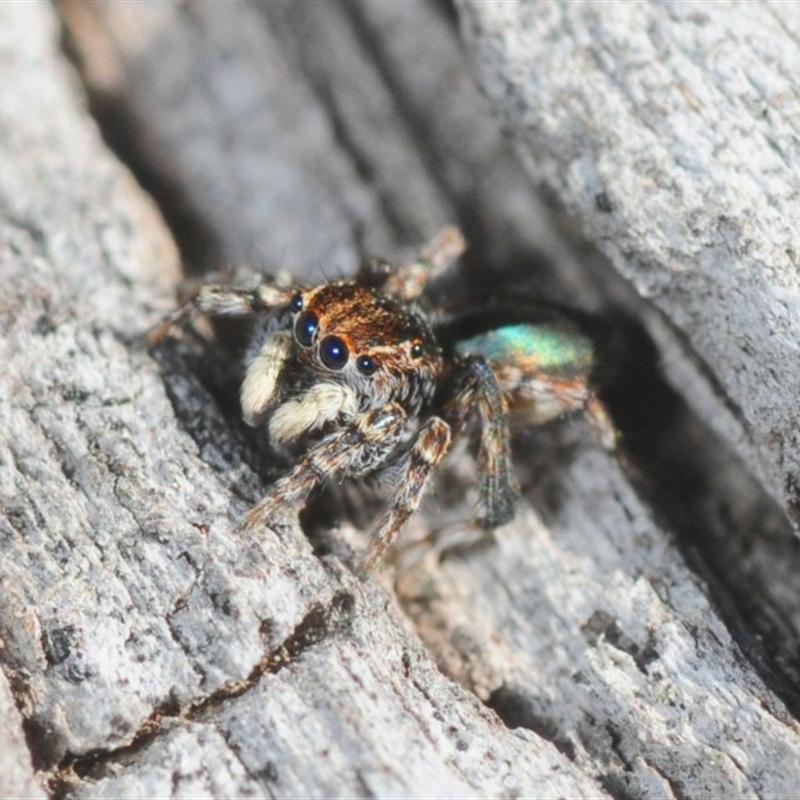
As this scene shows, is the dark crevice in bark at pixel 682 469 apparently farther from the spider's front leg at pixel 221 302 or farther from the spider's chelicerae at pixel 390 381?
the spider's front leg at pixel 221 302

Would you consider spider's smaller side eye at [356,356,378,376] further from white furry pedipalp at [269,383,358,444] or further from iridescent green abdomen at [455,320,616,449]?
iridescent green abdomen at [455,320,616,449]

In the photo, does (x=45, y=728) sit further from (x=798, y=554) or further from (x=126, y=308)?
(x=798, y=554)

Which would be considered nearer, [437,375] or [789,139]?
[789,139]

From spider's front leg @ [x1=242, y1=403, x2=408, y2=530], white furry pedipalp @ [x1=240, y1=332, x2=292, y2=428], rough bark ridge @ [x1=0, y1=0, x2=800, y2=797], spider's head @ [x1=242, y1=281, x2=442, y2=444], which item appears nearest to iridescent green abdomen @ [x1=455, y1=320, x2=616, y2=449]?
rough bark ridge @ [x1=0, y1=0, x2=800, y2=797]

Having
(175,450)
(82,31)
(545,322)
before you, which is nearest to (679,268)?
(545,322)

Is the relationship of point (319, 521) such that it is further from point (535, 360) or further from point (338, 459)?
point (535, 360)

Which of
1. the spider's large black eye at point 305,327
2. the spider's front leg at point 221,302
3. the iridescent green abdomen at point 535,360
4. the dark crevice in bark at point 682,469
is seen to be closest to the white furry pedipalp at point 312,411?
the spider's large black eye at point 305,327
